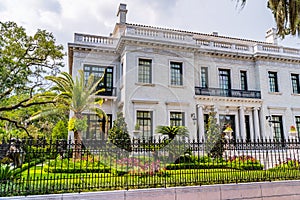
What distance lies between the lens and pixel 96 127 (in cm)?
1789

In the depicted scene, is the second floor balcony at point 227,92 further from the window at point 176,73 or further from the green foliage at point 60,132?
the green foliage at point 60,132

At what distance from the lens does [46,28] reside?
62.3 ft

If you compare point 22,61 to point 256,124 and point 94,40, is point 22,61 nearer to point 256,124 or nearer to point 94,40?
point 94,40

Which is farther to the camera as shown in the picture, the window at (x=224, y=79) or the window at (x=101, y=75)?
the window at (x=224, y=79)

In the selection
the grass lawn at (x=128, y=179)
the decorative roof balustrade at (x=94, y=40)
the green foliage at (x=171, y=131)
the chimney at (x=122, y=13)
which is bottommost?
the grass lawn at (x=128, y=179)

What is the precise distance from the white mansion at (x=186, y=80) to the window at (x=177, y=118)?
0.24ft

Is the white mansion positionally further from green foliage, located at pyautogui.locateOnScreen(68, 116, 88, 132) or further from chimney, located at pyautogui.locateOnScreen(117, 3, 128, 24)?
green foliage, located at pyautogui.locateOnScreen(68, 116, 88, 132)

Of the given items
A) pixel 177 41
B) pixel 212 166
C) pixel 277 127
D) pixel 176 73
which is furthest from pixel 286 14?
pixel 277 127

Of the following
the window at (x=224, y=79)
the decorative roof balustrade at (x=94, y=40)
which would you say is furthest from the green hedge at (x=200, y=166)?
the window at (x=224, y=79)

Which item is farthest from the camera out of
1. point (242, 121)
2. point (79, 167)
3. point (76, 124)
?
point (242, 121)

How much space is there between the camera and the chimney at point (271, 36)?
24969mm

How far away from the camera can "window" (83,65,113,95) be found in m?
18.1

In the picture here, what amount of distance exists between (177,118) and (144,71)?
413 centimetres

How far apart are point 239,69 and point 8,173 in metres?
19.1
